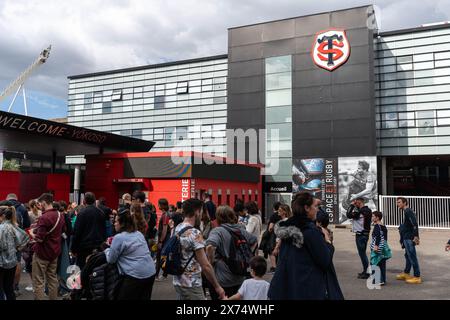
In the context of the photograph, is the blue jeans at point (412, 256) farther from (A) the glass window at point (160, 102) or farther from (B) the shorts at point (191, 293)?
(A) the glass window at point (160, 102)

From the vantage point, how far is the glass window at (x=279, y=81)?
32062 millimetres

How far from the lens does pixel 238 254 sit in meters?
5.30

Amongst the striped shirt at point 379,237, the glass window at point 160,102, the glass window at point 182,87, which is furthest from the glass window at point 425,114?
the striped shirt at point 379,237

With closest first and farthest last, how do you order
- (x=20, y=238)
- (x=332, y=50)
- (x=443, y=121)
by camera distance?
(x=20, y=238), (x=443, y=121), (x=332, y=50)

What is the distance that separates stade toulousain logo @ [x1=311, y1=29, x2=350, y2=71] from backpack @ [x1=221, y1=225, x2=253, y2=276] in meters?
27.4

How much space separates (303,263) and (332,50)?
95.3 feet

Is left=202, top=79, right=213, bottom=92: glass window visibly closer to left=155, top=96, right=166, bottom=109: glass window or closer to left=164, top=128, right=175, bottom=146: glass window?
left=155, top=96, right=166, bottom=109: glass window

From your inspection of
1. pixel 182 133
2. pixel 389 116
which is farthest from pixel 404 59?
pixel 182 133

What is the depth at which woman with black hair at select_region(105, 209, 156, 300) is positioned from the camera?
455 centimetres

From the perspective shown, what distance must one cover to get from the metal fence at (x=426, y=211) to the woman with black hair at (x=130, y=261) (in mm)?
23692

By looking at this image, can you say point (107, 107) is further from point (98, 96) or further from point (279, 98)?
point (279, 98)

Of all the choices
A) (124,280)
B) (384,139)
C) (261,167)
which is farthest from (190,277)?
(384,139)

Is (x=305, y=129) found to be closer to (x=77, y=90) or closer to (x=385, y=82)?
(x=385, y=82)
